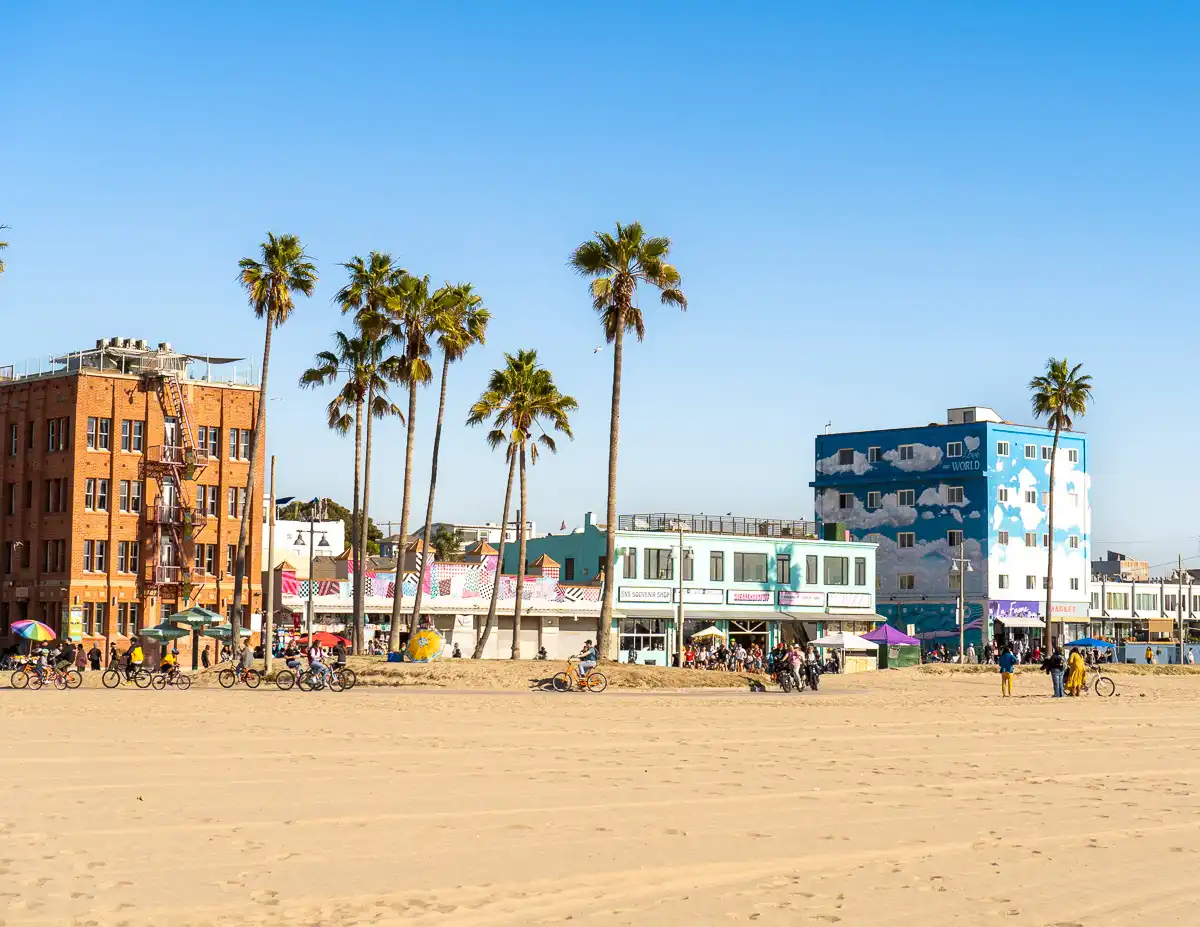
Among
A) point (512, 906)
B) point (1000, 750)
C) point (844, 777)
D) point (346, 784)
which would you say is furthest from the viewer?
point (1000, 750)

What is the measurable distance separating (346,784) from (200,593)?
5548cm

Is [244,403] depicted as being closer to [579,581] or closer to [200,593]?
[200,593]

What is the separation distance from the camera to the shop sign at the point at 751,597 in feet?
273

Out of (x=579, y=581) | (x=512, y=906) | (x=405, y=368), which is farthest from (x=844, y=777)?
(x=579, y=581)

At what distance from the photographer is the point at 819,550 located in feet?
286

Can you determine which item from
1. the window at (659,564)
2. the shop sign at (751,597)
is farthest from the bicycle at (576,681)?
the shop sign at (751,597)

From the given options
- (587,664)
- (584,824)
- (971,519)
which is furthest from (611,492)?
(971,519)

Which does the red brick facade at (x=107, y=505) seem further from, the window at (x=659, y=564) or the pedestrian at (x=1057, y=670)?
the pedestrian at (x=1057, y=670)

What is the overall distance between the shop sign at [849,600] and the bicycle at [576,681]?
41.6 m

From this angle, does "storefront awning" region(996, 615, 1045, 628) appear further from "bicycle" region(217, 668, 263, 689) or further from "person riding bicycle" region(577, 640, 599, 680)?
"bicycle" region(217, 668, 263, 689)

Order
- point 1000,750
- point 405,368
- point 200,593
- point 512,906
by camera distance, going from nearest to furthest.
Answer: point 512,906, point 1000,750, point 405,368, point 200,593

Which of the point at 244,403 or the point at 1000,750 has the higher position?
the point at 244,403

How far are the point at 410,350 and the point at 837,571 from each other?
35757 mm

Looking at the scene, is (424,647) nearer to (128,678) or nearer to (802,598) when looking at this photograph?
(128,678)
